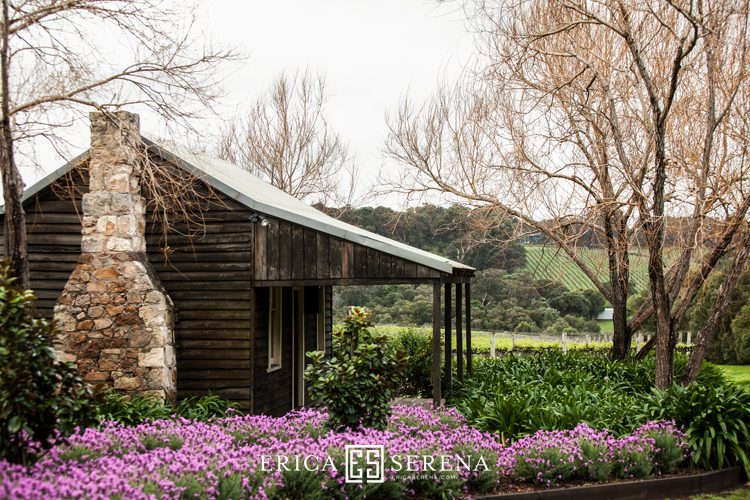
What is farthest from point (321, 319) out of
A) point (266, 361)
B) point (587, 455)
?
point (587, 455)

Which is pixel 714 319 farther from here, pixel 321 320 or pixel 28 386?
pixel 28 386

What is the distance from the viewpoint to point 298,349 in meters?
13.6

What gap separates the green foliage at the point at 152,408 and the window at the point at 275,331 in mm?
2046

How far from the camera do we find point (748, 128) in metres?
10.1

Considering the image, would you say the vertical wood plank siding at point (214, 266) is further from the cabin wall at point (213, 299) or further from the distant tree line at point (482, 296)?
the distant tree line at point (482, 296)

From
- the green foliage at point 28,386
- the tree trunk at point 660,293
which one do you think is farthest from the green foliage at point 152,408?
the tree trunk at point 660,293

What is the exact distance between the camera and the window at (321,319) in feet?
48.6

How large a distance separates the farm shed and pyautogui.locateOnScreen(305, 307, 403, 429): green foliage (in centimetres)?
195

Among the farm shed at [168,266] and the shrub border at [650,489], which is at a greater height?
the farm shed at [168,266]

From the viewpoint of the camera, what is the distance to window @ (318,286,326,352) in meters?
14.8

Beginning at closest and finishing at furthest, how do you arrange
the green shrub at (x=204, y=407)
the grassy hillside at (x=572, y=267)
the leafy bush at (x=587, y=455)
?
the leafy bush at (x=587, y=455) → the green shrub at (x=204, y=407) → the grassy hillside at (x=572, y=267)

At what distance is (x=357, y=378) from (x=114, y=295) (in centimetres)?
401

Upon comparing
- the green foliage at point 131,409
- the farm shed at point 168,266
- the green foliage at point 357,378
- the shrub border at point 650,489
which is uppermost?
the farm shed at point 168,266

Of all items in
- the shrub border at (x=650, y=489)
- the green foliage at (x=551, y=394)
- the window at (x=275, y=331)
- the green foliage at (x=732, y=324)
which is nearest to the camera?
the shrub border at (x=650, y=489)
